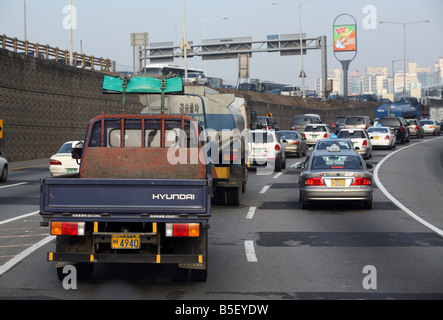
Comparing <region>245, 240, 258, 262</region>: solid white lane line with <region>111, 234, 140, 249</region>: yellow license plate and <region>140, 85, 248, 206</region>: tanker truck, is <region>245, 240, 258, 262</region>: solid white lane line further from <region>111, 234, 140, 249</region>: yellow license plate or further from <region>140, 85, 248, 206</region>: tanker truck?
<region>140, 85, 248, 206</region>: tanker truck

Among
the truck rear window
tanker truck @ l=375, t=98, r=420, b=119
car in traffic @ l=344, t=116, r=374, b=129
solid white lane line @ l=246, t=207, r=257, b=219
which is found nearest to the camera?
the truck rear window

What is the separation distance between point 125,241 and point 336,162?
10393 mm

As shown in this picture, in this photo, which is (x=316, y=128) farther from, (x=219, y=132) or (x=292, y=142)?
(x=219, y=132)

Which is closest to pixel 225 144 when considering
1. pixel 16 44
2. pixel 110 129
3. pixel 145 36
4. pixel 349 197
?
pixel 349 197

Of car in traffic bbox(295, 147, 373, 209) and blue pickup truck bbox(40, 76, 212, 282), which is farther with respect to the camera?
car in traffic bbox(295, 147, 373, 209)

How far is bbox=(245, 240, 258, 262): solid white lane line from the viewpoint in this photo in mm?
11039

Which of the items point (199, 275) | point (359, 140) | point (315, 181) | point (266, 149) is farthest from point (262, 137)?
point (199, 275)

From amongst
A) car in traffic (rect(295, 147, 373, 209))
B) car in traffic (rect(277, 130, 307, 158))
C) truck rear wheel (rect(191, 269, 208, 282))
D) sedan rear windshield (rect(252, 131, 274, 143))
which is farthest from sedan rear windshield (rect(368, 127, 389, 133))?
truck rear wheel (rect(191, 269, 208, 282))

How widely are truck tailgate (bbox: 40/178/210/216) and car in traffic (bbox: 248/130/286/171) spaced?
2213 centimetres

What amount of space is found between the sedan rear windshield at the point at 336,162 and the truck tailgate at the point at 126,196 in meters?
9.87

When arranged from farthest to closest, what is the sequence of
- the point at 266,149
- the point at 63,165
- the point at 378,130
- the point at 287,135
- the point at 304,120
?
the point at 304,120 → the point at 378,130 → the point at 287,135 → the point at 266,149 → the point at 63,165

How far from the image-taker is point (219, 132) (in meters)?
18.6

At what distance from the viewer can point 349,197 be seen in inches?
687

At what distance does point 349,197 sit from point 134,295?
9853 millimetres
